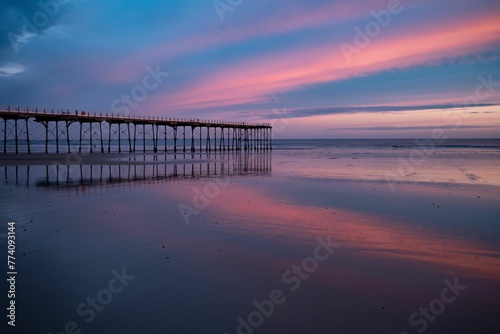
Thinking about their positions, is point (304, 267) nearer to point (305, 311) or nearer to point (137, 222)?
point (305, 311)

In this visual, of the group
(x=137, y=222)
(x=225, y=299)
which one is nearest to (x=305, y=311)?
(x=225, y=299)

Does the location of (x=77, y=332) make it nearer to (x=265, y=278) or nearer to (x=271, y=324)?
(x=271, y=324)

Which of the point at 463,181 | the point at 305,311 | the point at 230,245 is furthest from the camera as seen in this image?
the point at 463,181

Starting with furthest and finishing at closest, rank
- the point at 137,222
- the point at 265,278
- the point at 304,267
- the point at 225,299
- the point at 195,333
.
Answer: the point at 137,222 → the point at 304,267 → the point at 265,278 → the point at 225,299 → the point at 195,333

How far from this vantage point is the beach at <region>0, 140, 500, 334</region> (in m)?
4.98

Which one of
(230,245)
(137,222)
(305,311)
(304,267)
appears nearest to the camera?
(305,311)

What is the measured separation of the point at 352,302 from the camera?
5.44 meters

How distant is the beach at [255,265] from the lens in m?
4.98

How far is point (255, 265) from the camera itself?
701 centimetres

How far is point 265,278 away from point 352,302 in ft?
A: 5.16

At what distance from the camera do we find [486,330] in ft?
15.2

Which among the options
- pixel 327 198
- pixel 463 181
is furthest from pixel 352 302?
pixel 463 181

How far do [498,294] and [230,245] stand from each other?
5.03 m

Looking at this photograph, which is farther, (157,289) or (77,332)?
(157,289)
